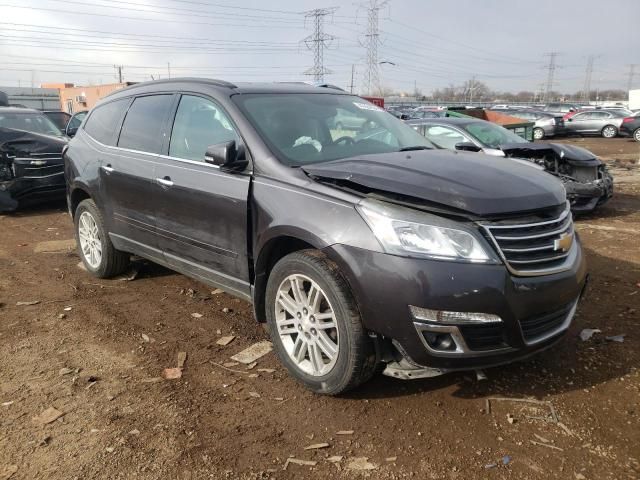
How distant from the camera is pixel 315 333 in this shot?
Answer: 120 inches

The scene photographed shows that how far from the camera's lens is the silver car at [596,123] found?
2744 centimetres

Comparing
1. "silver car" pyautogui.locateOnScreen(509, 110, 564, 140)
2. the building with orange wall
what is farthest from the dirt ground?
the building with orange wall

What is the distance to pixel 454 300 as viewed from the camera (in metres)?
2.55

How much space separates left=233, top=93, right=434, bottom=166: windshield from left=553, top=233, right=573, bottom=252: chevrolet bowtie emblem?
1.34m

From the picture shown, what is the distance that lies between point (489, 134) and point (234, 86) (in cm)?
648

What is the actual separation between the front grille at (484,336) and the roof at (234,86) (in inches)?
91.9

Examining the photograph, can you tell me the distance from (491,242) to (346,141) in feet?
5.04

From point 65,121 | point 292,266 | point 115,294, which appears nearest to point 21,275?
point 115,294

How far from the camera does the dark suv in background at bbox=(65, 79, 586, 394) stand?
2607 mm

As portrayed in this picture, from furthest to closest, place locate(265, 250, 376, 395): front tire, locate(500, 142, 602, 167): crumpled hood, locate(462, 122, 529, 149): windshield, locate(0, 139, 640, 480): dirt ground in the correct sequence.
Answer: locate(462, 122, 529, 149): windshield
locate(500, 142, 602, 167): crumpled hood
locate(265, 250, 376, 395): front tire
locate(0, 139, 640, 480): dirt ground

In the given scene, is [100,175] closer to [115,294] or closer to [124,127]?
[124,127]

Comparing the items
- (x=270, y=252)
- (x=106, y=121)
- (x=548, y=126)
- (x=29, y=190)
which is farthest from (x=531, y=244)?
(x=548, y=126)

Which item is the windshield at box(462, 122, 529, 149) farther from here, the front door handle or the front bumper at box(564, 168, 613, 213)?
the front door handle

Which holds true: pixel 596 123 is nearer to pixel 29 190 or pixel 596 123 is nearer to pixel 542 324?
pixel 29 190
